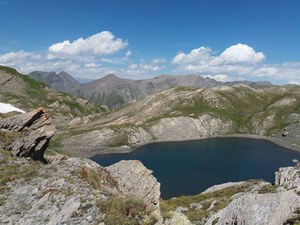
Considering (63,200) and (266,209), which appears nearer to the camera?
(63,200)

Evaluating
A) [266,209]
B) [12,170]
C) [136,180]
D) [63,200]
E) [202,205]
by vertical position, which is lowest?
[202,205]

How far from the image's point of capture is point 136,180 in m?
51.9

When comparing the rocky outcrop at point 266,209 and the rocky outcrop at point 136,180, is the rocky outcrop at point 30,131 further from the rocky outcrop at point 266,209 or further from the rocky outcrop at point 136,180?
the rocky outcrop at point 266,209

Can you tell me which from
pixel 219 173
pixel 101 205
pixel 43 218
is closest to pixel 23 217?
pixel 43 218

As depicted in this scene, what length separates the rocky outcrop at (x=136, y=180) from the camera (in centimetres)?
5006

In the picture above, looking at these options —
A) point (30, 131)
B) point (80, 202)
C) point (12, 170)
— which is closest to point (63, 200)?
point (80, 202)

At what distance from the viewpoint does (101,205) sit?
18.3 metres

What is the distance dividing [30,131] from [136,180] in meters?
20.0

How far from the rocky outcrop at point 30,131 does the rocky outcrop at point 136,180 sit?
13.9 meters

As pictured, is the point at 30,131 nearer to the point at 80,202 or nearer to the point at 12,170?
the point at 12,170

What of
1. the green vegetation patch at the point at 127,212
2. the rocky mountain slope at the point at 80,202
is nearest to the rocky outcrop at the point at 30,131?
the rocky mountain slope at the point at 80,202

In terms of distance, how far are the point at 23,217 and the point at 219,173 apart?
157545mm

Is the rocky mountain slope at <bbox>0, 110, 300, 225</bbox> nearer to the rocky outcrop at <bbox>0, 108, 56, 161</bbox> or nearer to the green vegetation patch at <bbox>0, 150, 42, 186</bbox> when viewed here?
the green vegetation patch at <bbox>0, 150, 42, 186</bbox>

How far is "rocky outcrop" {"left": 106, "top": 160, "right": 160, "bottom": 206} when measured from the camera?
164 feet
